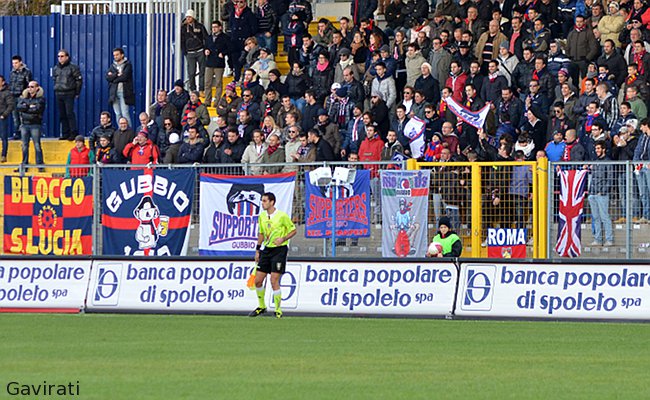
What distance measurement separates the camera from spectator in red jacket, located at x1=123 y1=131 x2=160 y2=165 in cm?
2769

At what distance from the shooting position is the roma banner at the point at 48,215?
26.3 metres

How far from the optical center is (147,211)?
25859 millimetres

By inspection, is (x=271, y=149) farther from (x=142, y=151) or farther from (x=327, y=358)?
(x=327, y=358)

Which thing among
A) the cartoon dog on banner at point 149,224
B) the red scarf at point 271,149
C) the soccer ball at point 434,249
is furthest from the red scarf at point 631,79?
the cartoon dog on banner at point 149,224

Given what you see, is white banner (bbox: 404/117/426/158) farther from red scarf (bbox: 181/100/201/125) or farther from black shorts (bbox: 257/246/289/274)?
black shorts (bbox: 257/246/289/274)

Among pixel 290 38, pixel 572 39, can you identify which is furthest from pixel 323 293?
pixel 290 38

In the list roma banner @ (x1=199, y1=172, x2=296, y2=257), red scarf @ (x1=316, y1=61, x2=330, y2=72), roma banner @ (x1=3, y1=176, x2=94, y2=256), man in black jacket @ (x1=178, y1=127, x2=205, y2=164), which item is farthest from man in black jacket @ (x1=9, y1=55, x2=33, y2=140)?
roma banner @ (x1=199, y1=172, x2=296, y2=257)

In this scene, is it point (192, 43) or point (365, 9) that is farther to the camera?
point (192, 43)

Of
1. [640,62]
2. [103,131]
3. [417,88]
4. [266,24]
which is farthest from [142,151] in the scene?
[640,62]

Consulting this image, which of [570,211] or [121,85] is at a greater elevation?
[121,85]

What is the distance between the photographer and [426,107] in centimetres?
2619

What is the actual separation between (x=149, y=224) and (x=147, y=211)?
0.25m

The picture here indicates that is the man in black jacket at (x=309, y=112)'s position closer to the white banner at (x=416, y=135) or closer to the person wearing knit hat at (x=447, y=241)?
the white banner at (x=416, y=135)

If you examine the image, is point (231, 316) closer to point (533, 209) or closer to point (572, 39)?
point (533, 209)
